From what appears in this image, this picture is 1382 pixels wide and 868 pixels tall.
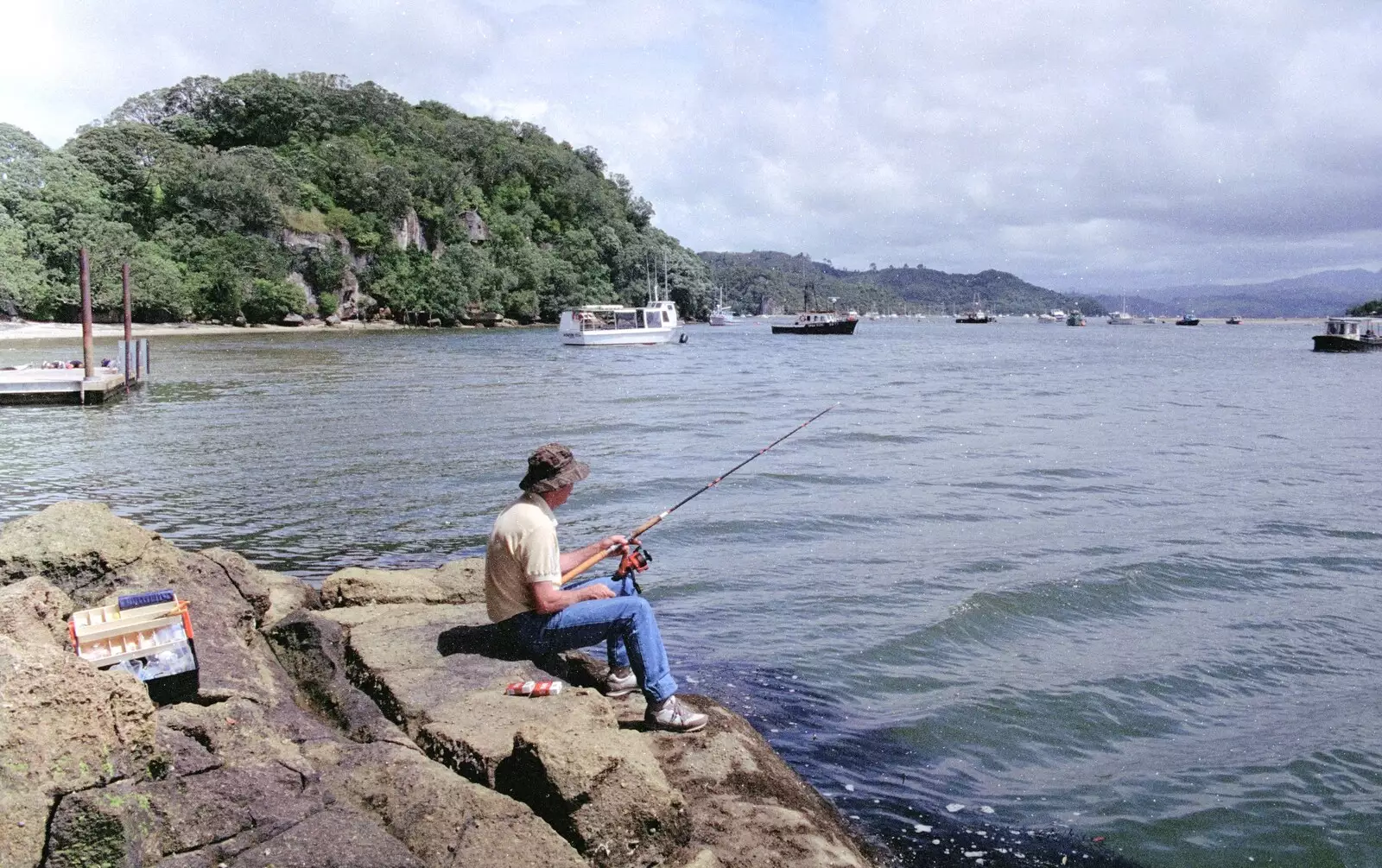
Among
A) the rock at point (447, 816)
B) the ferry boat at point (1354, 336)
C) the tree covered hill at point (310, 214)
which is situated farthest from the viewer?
the tree covered hill at point (310, 214)

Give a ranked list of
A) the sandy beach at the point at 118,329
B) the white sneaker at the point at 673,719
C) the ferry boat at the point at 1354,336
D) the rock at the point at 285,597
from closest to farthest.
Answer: the white sneaker at the point at 673,719 → the rock at the point at 285,597 → the ferry boat at the point at 1354,336 → the sandy beach at the point at 118,329

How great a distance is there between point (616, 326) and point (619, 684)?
220 feet

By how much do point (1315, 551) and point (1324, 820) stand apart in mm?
7332

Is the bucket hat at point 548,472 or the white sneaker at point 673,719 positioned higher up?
the bucket hat at point 548,472

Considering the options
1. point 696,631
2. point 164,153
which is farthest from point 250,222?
point 696,631

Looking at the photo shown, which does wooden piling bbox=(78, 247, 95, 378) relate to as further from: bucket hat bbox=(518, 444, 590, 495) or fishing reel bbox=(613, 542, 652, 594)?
bucket hat bbox=(518, 444, 590, 495)

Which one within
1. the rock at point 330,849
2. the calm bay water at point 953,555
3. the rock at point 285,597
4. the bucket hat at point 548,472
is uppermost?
the bucket hat at point 548,472

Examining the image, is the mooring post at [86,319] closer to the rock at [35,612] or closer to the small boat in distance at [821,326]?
the rock at [35,612]

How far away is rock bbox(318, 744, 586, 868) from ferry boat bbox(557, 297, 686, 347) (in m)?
64.0

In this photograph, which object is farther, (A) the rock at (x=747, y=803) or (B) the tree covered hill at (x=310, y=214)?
(B) the tree covered hill at (x=310, y=214)

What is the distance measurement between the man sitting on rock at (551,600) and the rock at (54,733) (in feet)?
7.55

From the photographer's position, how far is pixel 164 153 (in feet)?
312

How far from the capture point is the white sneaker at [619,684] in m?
6.28

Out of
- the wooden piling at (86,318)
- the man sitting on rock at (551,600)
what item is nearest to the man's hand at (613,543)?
the man sitting on rock at (551,600)
